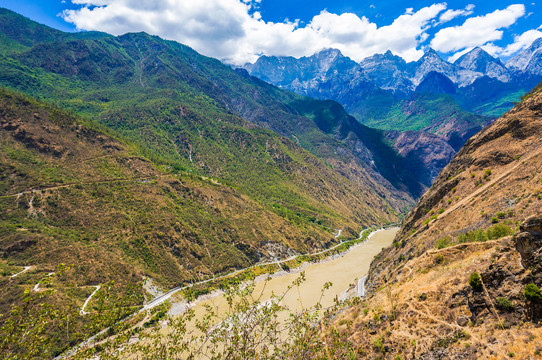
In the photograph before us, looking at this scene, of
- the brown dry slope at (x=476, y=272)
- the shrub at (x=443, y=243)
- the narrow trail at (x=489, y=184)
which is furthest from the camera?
the narrow trail at (x=489, y=184)

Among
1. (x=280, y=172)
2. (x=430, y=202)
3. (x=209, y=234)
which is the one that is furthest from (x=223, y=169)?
(x=430, y=202)

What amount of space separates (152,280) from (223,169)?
374ft

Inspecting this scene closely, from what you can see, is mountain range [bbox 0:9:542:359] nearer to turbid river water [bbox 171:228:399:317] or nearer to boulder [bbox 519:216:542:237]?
boulder [bbox 519:216:542:237]

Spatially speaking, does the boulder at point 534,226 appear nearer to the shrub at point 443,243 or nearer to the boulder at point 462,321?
the boulder at point 462,321

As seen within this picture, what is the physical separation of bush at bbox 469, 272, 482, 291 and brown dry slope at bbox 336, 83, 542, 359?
0.35 feet

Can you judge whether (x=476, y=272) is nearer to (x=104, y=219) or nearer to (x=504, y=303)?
(x=504, y=303)

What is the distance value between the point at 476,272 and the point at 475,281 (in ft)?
4.48

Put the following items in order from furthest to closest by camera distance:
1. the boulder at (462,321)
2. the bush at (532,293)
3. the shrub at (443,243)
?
1. the shrub at (443,243)
2. the boulder at (462,321)
3. the bush at (532,293)

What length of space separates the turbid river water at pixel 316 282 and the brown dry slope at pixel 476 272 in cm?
1859

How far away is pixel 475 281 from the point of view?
2538 centimetres

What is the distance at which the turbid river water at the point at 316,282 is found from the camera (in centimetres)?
6550

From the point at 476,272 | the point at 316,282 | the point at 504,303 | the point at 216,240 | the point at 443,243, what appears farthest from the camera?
the point at 216,240

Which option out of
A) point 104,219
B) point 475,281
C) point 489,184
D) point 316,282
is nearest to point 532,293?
point 475,281

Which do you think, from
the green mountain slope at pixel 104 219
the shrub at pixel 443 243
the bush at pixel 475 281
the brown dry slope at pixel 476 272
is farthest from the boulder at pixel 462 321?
the green mountain slope at pixel 104 219
